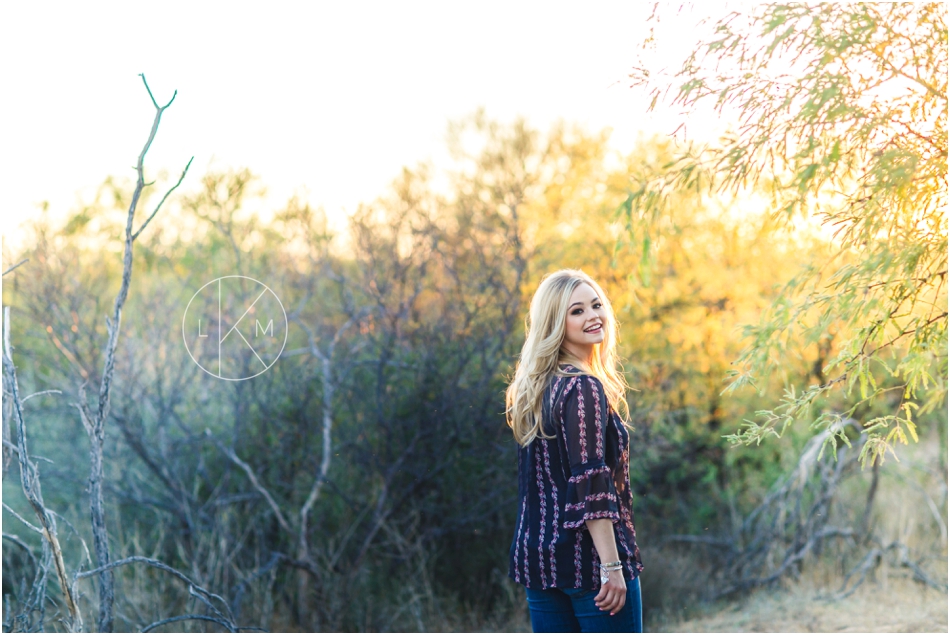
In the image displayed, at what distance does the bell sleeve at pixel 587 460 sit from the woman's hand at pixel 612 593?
0.15m

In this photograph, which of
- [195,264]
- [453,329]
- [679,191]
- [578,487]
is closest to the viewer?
[578,487]

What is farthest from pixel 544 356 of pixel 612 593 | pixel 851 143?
pixel 851 143

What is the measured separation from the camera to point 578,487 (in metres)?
2.16

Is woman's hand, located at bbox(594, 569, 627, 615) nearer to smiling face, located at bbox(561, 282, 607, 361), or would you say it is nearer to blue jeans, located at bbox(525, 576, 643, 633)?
blue jeans, located at bbox(525, 576, 643, 633)

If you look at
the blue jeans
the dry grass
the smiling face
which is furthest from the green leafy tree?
the dry grass

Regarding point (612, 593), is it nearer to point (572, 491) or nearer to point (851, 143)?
point (572, 491)

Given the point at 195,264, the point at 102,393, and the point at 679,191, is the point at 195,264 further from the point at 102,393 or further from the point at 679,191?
the point at 679,191

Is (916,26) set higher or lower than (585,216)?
lower

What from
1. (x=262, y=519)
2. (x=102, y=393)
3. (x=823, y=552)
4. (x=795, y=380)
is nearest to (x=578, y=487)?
(x=102, y=393)

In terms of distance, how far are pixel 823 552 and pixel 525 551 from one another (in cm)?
481

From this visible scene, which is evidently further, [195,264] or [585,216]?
[585,216]

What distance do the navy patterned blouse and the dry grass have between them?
320cm

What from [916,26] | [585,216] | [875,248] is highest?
[585,216]

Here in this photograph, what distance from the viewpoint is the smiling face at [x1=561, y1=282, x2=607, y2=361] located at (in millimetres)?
2377
